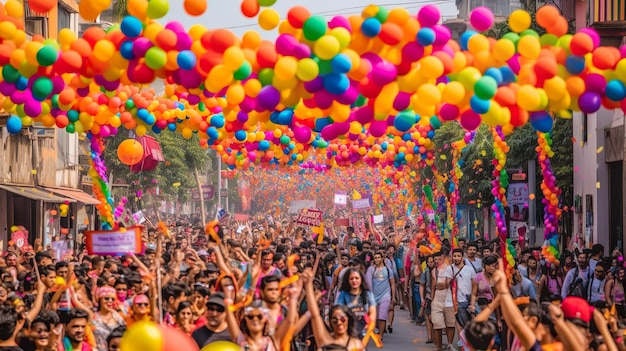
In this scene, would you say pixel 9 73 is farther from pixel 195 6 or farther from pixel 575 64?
pixel 575 64

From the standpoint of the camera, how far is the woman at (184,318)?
34.6ft

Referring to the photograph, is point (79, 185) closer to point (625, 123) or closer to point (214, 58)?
point (625, 123)

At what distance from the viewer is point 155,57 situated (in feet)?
34.0

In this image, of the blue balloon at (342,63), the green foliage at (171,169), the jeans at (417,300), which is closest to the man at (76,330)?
the blue balloon at (342,63)

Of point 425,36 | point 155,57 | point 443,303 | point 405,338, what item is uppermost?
point 425,36

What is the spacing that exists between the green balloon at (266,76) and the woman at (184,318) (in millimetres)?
2142

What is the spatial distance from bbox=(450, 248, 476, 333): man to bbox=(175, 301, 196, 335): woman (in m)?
6.17

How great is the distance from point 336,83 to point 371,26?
1.88 ft

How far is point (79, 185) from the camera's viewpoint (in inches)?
1577

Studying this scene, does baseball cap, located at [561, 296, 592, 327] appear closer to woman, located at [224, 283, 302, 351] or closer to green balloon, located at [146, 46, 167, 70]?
woman, located at [224, 283, 302, 351]

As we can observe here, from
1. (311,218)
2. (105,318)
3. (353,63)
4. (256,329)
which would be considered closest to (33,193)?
(311,218)

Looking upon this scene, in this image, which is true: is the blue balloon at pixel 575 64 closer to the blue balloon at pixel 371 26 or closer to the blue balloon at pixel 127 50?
the blue balloon at pixel 371 26

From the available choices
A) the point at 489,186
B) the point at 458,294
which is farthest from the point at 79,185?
the point at 458,294

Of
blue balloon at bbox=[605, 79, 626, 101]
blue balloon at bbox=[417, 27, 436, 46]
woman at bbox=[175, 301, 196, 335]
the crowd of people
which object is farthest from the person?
blue balloon at bbox=[605, 79, 626, 101]
